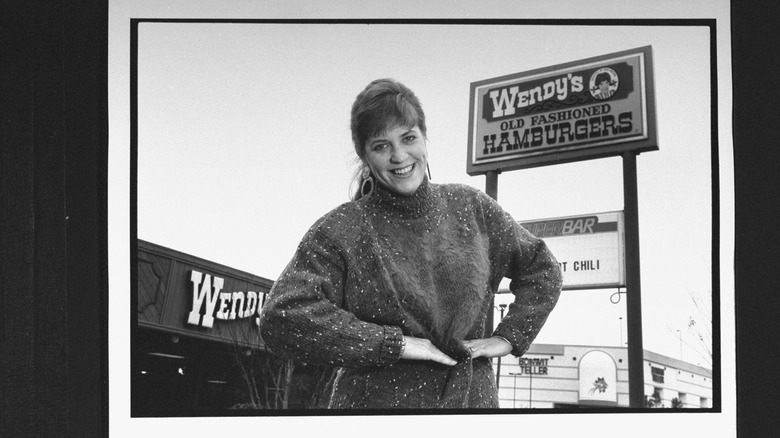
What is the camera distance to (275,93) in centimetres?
229

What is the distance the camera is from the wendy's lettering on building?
7.19ft

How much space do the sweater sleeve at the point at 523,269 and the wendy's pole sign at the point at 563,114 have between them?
0.14 meters

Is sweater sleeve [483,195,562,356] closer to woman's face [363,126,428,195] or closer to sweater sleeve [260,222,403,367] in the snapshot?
woman's face [363,126,428,195]

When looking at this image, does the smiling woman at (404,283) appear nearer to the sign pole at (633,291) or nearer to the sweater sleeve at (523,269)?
the sweater sleeve at (523,269)

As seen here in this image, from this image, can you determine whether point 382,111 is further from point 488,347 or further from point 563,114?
point 488,347

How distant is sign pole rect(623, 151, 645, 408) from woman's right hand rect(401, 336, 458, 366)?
44cm

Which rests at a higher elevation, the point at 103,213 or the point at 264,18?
the point at 264,18

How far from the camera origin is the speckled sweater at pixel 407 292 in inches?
85.8

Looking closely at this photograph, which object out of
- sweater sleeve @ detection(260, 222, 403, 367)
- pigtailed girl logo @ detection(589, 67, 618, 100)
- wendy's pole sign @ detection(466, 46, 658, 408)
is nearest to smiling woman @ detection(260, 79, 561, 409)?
sweater sleeve @ detection(260, 222, 403, 367)

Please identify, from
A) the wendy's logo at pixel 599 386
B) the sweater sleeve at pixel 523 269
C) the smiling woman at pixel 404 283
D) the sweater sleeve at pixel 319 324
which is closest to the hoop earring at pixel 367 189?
the smiling woman at pixel 404 283

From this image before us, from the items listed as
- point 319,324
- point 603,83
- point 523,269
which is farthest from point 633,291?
point 319,324
